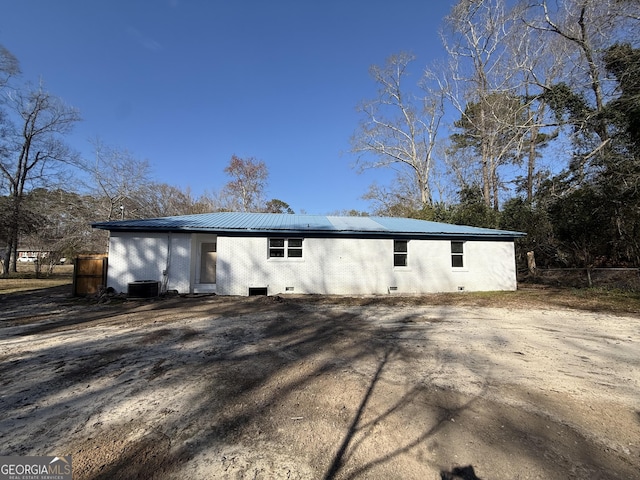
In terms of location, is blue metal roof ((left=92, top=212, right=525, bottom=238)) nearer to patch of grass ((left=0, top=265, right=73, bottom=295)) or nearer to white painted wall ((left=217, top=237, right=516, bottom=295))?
white painted wall ((left=217, top=237, right=516, bottom=295))

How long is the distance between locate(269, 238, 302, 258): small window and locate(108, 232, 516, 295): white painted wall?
10.1 inches

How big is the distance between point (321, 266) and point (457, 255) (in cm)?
653

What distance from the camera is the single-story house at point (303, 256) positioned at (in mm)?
11875

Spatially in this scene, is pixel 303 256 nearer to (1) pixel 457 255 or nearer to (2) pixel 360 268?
(2) pixel 360 268

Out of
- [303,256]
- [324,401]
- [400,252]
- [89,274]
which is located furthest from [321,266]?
[324,401]

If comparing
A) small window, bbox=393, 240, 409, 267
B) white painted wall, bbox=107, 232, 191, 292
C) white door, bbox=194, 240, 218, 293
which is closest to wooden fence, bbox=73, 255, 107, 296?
white painted wall, bbox=107, 232, 191, 292

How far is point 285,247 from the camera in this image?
12812 millimetres

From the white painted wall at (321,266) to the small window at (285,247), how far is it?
0.26m

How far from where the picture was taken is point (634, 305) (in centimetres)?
969

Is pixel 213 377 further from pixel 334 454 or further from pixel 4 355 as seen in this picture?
pixel 4 355

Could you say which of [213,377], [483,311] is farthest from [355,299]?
[213,377]

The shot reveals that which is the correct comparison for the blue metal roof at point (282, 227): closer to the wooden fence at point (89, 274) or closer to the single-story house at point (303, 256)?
the single-story house at point (303, 256)

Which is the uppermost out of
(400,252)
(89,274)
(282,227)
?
(282,227)

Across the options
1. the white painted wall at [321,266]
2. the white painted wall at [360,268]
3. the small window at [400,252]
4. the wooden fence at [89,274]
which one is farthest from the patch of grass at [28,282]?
the small window at [400,252]
